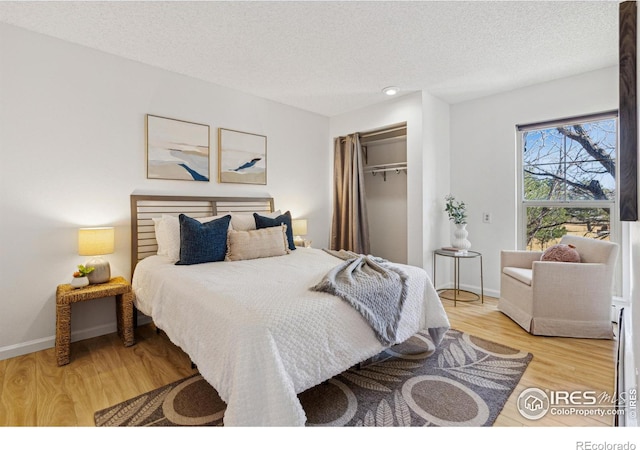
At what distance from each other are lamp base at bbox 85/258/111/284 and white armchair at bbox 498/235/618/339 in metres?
3.68

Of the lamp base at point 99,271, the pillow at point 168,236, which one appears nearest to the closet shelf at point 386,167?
the pillow at point 168,236

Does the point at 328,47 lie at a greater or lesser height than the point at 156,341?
greater

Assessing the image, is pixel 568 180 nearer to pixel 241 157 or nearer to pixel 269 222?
pixel 269 222

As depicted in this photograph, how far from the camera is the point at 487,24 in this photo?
7.70 ft

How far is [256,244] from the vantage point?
9.48ft

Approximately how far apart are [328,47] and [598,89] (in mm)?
2751

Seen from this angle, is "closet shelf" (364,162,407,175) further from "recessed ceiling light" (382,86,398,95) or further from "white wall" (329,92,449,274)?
"recessed ceiling light" (382,86,398,95)

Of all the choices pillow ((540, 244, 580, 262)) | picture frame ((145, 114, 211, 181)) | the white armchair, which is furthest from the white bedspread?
pillow ((540, 244, 580, 262))

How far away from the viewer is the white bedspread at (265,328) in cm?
138

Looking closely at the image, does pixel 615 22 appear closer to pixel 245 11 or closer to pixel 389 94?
→ pixel 389 94

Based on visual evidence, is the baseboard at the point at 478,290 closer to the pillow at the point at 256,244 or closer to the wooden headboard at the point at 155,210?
the pillow at the point at 256,244

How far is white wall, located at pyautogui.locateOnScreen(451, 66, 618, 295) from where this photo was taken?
3383mm
